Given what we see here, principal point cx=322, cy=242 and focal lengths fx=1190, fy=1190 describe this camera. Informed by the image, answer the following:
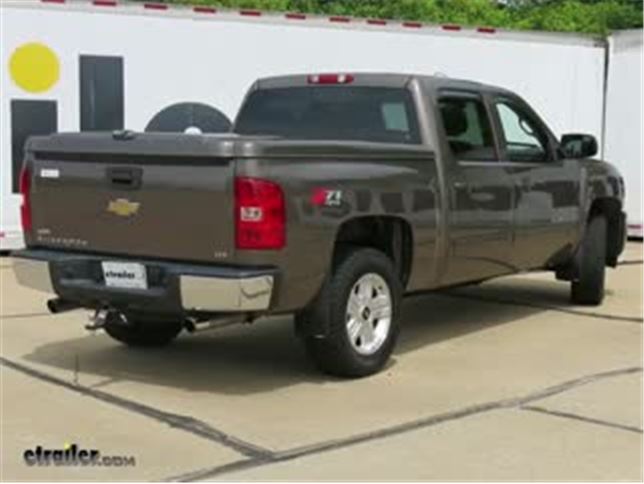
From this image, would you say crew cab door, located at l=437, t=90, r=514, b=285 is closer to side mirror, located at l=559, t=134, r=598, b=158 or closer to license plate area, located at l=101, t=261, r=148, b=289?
side mirror, located at l=559, t=134, r=598, b=158

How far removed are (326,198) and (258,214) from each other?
1.67 ft

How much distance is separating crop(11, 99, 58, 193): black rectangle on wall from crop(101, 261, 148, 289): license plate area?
547 centimetres

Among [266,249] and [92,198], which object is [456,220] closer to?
[266,249]

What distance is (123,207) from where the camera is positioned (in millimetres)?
6691

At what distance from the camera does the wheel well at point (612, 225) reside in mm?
9828

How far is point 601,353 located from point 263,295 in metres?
2.75

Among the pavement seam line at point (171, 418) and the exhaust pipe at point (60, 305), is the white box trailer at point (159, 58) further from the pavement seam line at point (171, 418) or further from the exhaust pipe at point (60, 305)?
the pavement seam line at point (171, 418)

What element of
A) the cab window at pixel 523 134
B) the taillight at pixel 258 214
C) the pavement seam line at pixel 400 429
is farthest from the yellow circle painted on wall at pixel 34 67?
the pavement seam line at pixel 400 429

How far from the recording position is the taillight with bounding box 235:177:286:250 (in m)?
6.22

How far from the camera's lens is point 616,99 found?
1557 cm

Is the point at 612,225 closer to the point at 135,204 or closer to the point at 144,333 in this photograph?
the point at 144,333

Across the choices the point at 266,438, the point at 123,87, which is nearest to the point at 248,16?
the point at 123,87

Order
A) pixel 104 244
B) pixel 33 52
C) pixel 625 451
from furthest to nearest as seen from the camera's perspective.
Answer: pixel 33 52, pixel 104 244, pixel 625 451

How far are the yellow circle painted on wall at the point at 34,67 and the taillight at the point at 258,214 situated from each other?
626 centimetres
